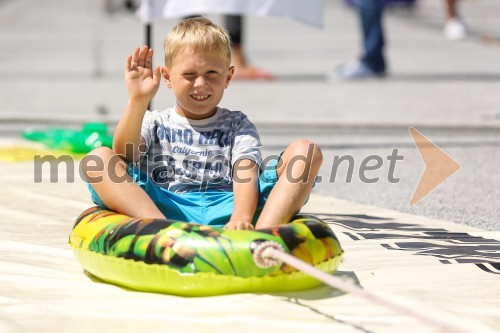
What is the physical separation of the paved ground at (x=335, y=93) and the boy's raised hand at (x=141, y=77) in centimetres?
173

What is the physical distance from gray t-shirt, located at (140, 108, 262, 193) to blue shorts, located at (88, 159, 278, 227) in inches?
2.3

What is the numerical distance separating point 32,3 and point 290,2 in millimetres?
14741

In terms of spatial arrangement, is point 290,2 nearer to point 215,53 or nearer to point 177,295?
point 215,53

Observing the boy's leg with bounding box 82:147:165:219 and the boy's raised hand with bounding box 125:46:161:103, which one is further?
the boy's raised hand with bounding box 125:46:161:103

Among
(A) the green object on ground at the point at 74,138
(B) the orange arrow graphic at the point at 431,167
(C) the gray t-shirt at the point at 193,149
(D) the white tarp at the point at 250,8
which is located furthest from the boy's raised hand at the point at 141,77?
(D) the white tarp at the point at 250,8

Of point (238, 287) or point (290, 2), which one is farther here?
point (290, 2)

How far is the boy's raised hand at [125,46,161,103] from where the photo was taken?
151 inches

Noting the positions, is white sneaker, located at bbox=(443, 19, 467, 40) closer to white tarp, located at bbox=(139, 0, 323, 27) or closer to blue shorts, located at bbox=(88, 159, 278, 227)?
white tarp, located at bbox=(139, 0, 323, 27)

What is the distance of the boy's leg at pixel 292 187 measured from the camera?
11.8 ft

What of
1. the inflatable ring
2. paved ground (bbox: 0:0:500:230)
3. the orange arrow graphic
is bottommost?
paved ground (bbox: 0:0:500:230)

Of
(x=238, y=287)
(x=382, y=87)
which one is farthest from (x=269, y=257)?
(x=382, y=87)

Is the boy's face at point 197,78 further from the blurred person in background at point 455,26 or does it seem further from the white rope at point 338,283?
the blurred person in background at point 455,26

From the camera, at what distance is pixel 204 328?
118 inches

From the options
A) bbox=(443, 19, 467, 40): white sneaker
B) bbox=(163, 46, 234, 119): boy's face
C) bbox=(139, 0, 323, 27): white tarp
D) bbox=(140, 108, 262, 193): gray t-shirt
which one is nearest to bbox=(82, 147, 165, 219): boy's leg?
bbox=(140, 108, 262, 193): gray t-shirt
